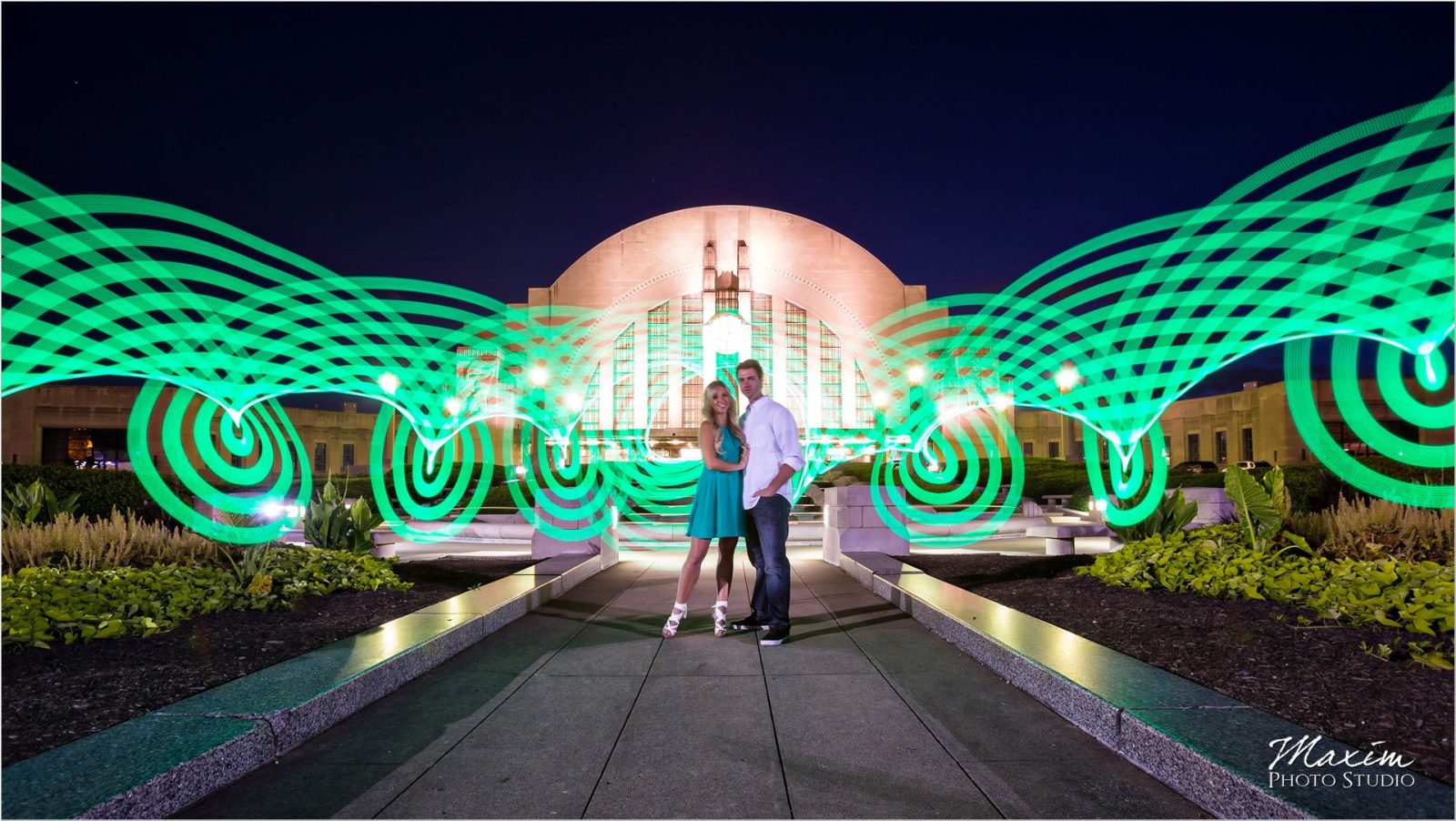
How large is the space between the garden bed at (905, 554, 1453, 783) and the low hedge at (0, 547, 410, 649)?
6640 mm

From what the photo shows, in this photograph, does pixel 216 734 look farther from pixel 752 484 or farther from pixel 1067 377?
pixel 1067 377

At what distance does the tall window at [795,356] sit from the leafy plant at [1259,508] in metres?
37.6

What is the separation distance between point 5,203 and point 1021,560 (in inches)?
617

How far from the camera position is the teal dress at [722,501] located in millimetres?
6297

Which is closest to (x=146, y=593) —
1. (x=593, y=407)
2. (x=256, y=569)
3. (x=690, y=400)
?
(x=256, y=569)

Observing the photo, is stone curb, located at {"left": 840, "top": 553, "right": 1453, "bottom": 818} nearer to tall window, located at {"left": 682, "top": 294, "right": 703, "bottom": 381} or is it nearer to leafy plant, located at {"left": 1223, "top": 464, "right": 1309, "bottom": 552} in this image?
leafy plant, located at {"left": 1223, "top": 464, "right": 1309, "bottom": 552}

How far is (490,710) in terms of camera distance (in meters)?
4.51

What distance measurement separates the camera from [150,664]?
484 centimetres

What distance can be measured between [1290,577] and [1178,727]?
12.3ft

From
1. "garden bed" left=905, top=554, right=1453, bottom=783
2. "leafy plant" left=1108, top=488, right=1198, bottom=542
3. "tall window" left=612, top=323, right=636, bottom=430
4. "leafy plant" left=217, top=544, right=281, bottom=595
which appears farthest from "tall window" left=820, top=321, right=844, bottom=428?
"leafy plant" left=217, top=544, right=281, bottom=595

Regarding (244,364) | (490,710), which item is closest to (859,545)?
(490,710)

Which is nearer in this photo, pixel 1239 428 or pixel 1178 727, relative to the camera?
pixel 1178 727

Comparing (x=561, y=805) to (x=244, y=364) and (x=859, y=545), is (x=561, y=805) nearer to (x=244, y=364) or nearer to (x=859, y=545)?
(x=859, y=545)

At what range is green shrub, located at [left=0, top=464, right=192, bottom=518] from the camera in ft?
44.2
